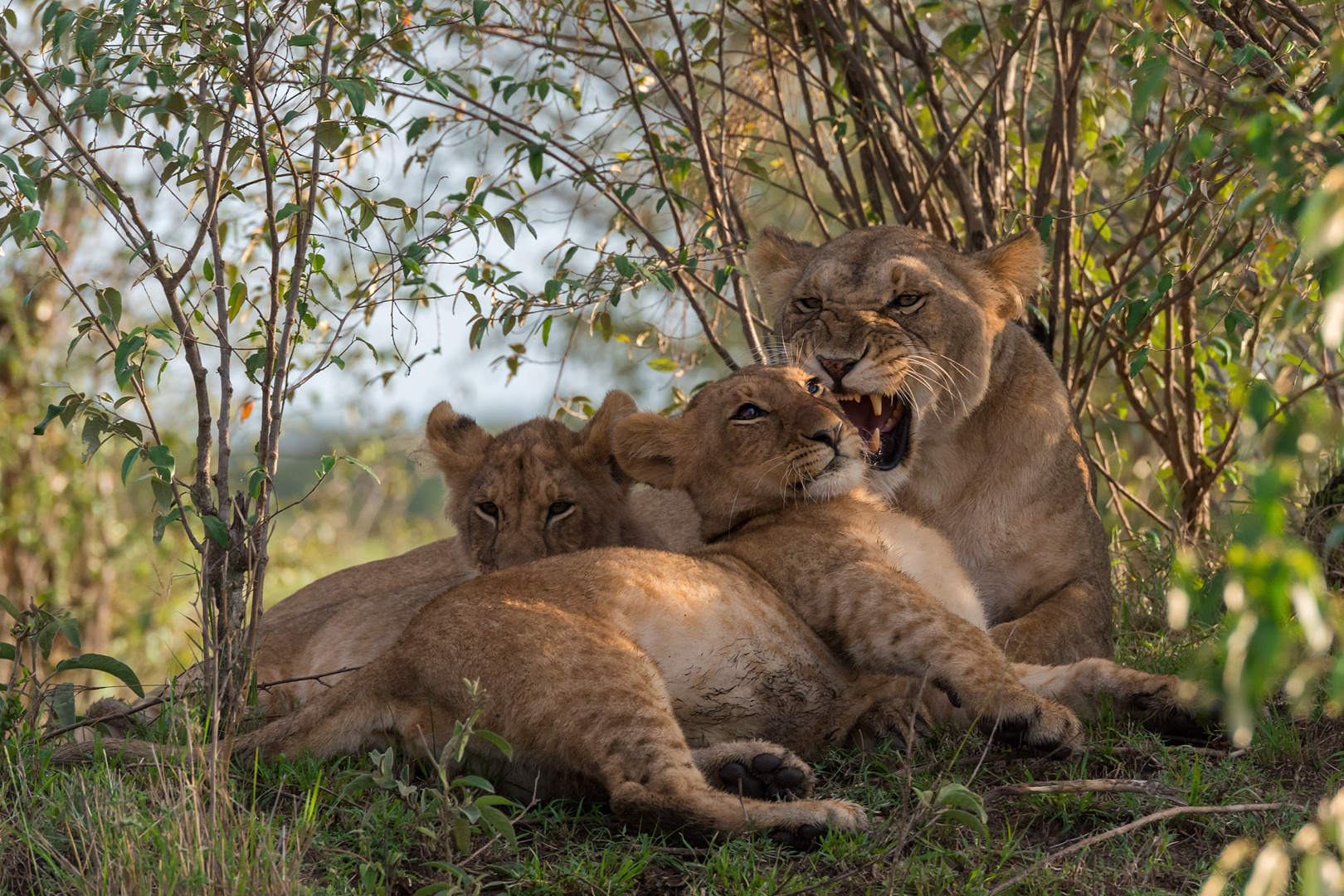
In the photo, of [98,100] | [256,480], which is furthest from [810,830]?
[98,100]

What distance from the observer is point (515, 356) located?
527cm

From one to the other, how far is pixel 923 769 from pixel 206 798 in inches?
59.4

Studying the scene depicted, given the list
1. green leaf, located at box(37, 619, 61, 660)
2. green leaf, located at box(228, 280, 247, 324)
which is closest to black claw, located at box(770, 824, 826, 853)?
green leaf, located at box(228, 280, 247, 324)

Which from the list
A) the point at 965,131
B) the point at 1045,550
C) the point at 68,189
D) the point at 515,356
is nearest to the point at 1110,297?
the point at 965,131

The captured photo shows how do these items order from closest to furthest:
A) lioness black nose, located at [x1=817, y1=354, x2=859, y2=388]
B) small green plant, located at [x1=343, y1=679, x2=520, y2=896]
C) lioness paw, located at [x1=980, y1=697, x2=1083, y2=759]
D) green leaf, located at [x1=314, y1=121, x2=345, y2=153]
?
small green plant, located at [x1=343, y1=679, x2=520, y2=896] < lioness paw, located at [x1=980, y1=697, x2=1083, y2=759] < green leaf, located at [x1=314, y1=121, x2=345, y2=153] < lioness black nose, located at [x1=817, y1=354, x2=859, y2=388]

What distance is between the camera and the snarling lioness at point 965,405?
3.89 meters

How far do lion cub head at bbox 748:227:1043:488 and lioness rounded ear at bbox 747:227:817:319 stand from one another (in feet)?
0.59

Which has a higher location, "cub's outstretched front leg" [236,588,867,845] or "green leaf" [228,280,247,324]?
"green leaf" [228,280,247,324]

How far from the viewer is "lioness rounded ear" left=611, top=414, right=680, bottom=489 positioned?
3.87m

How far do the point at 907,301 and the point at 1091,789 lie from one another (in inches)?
71.2

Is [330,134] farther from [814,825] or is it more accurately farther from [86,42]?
[814,825]

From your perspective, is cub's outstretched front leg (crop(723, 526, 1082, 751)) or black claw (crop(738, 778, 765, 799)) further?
cub's outstretched front leg (crop(723, 526, 1082, 751))

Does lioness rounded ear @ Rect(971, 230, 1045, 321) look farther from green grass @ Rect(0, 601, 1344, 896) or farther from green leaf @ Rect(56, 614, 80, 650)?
green leaf @ Rect(56, 614, 80, 650)

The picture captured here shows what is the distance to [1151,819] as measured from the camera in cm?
241
